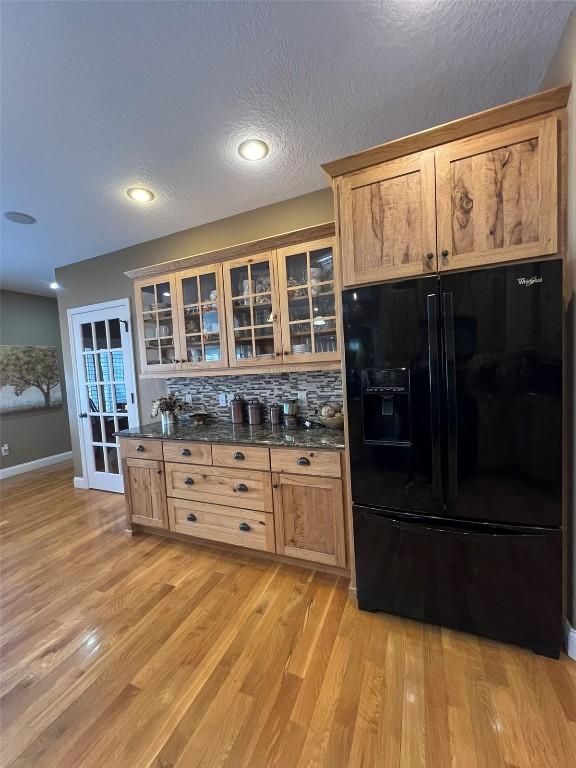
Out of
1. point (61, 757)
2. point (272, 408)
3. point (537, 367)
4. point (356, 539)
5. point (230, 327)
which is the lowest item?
point (61, 757)

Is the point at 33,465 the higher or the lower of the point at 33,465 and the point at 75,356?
the lower

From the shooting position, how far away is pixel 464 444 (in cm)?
149

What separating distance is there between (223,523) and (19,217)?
117 inches

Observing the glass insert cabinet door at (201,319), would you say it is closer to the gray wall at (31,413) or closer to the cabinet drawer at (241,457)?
the cabinet drawer at (241,457)

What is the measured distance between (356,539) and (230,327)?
1.70 m

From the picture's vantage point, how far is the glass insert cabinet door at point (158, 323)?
2727 millimetres

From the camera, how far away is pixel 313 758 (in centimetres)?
112

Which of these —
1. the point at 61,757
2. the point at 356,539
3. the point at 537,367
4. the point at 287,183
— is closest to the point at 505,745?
the point at 356,539

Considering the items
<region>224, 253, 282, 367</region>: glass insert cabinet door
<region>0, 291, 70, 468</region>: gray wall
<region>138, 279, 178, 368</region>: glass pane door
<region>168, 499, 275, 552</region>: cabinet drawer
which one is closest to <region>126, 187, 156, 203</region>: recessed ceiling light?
<region>138, 279, 178, 368</region>: glass pane door

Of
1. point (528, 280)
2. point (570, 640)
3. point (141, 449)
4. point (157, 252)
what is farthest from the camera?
point (157, 252)

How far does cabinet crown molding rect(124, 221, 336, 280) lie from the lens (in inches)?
85.8

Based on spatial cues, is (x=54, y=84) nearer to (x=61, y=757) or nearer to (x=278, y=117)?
(x=278, y=117)

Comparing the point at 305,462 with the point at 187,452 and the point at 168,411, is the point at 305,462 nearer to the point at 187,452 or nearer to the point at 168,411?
the point at 187,452

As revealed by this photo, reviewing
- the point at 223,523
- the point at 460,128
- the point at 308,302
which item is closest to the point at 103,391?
the point at 223,523
